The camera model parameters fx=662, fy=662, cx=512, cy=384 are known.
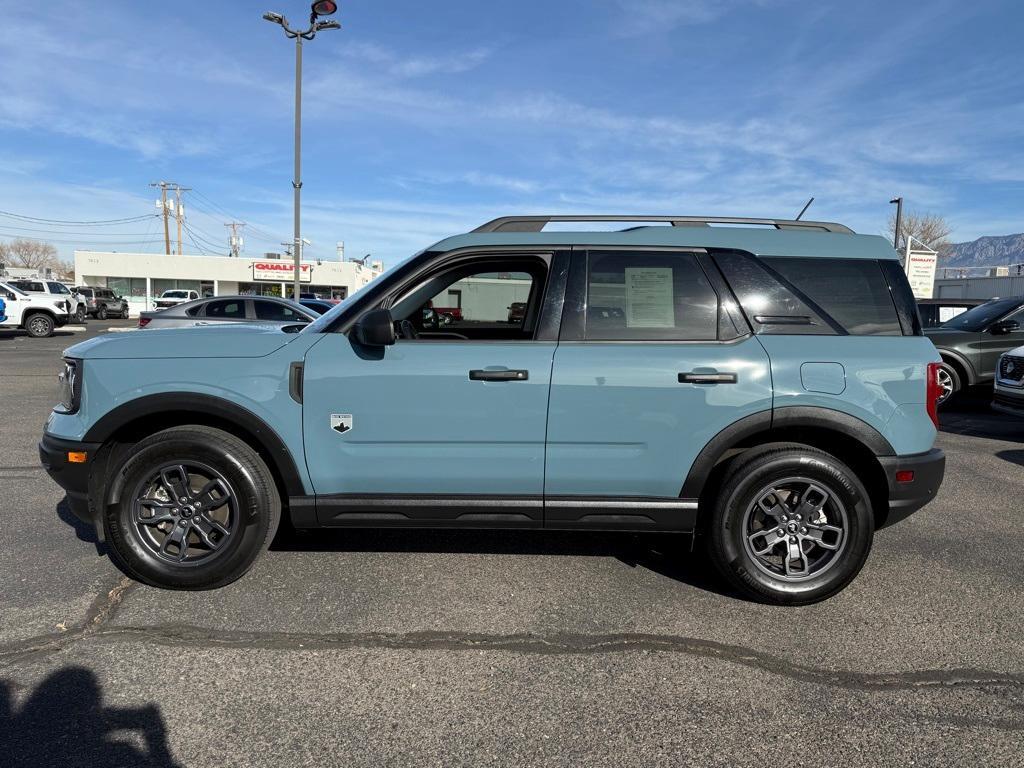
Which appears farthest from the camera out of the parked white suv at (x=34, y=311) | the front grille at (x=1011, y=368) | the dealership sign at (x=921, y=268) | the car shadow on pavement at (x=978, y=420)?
the dealership sign at (x=921, y=268)

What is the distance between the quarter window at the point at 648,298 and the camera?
130 inches

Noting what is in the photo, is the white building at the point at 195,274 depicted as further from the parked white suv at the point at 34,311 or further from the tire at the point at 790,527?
the tire at the point at 790,527

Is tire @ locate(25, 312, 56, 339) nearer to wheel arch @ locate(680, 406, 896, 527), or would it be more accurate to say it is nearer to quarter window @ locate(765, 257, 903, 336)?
wheel arch @ locate(680, 406, 896, 527)

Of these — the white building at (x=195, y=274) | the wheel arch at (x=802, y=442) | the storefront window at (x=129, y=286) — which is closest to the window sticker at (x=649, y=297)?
the wheel arch at (x=802, y=442)

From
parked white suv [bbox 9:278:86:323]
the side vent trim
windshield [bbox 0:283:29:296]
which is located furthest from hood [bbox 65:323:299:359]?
parked white suv [bbox 9:278:86:323]

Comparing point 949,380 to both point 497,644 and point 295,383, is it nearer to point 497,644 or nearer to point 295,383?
point 497,644

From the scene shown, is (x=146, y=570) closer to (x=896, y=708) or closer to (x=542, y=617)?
(x=542, y=617)

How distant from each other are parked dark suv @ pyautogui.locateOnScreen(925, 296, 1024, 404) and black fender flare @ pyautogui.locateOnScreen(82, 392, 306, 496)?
940 cm

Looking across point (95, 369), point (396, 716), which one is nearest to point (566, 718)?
point (396, 716)

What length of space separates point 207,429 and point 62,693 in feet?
4.12

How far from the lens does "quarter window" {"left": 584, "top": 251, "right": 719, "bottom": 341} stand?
3.31 meters

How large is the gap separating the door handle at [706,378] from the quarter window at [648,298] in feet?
0.67

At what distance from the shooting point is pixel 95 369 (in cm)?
329

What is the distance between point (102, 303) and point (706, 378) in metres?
42.0
